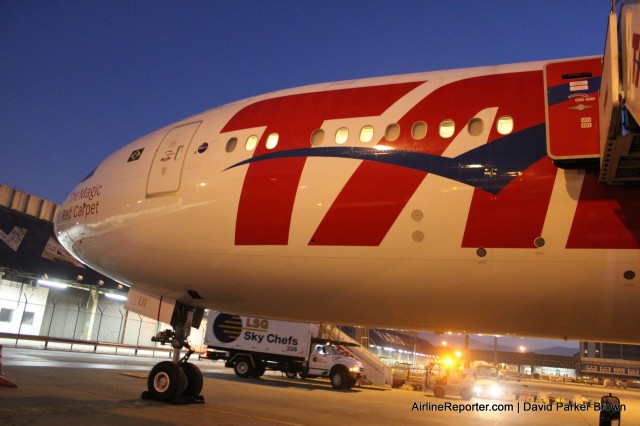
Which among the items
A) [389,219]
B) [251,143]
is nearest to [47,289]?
[251,143]

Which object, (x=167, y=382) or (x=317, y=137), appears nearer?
(x=317, y=137)

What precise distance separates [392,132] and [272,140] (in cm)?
163

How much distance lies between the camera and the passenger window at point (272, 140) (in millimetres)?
6495

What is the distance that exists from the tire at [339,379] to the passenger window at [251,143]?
1396 centimetres

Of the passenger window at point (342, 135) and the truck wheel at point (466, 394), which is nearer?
the passenger window at point (342, 135)

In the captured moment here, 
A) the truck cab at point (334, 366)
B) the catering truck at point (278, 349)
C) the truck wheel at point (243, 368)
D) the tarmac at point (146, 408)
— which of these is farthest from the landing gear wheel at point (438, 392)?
the truck wheel at point (243, 368)

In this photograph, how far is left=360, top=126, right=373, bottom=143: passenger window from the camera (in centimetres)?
592

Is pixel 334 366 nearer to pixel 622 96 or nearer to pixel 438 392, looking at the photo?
pixel 438 392

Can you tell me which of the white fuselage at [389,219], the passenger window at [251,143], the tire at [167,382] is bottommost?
the tire at [167,382]

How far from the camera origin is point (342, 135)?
240 inches

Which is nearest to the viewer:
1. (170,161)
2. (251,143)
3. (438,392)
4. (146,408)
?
(251,143)

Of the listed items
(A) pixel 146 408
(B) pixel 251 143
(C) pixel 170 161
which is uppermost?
(B) pixel 251 143

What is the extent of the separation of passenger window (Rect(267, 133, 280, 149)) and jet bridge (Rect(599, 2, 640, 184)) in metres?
3.71

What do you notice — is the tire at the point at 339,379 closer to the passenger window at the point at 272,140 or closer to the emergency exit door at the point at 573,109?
the passenger window at the point at 272,140
